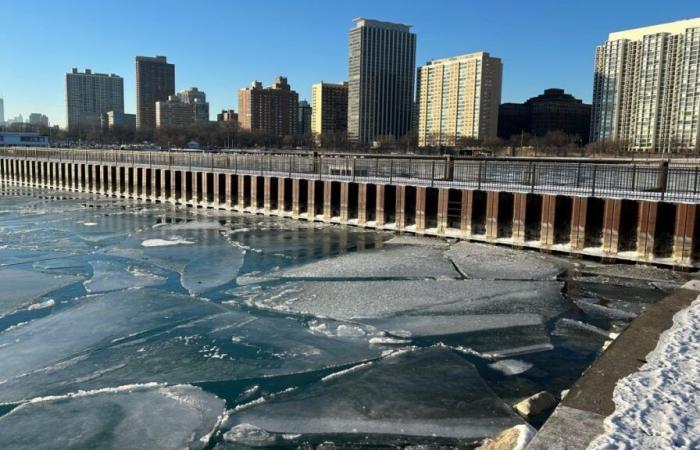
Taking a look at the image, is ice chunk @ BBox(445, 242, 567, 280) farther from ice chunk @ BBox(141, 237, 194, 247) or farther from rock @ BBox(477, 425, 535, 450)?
rock @ BBox(477, 425, 535, 450)

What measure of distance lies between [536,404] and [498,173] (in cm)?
2121

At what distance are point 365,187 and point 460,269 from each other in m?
11.2

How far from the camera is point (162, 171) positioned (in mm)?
44219

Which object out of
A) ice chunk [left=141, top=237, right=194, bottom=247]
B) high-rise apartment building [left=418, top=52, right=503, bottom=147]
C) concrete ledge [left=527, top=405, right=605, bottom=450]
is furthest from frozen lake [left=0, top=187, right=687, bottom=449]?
high-rise apartment building [left=418, top=52, right=503, bottom=147]

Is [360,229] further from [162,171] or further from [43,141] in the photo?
[43,141]

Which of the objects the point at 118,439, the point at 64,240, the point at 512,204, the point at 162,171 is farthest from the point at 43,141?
the point at 118,439

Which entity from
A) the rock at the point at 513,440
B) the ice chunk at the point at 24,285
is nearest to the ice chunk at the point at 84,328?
the ice chunk at the point at 24,285

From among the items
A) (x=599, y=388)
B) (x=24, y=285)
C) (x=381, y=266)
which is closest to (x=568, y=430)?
(x=599, y=388)

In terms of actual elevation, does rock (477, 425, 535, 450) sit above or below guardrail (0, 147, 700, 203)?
below

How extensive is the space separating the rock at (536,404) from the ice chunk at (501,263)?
887 cm

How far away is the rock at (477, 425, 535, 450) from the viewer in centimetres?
671

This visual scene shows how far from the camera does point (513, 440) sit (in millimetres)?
6910

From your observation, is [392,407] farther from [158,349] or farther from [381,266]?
[381,266]

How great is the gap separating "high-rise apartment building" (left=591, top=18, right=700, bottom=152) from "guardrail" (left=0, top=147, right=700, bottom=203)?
4021 inches
